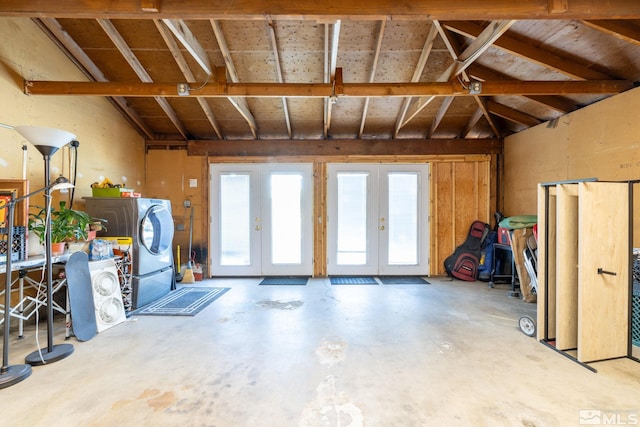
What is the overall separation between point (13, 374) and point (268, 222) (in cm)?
390

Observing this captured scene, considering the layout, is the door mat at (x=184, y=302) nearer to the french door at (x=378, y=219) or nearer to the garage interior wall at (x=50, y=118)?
the garage interior wall at (x=50, y=118)

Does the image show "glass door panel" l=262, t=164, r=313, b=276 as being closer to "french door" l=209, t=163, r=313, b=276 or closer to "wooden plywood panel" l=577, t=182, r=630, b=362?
"french door" l=209, t=163, r=313, b=276

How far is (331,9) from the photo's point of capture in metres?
2.42

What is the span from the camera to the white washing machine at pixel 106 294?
10.7 feet

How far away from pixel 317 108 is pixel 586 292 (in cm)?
443

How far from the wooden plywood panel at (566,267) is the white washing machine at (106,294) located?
4678 millimetres

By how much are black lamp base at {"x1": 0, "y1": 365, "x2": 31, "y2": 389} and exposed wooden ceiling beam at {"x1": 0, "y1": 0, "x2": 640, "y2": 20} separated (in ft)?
9.52

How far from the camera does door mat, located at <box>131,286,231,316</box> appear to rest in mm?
3793

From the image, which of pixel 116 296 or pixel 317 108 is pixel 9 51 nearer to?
pixel 116 296

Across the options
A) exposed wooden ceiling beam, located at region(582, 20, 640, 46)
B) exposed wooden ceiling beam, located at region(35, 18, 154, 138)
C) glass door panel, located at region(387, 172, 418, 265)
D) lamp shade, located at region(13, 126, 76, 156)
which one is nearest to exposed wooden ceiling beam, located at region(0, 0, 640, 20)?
exposed wooden ceiling beam, located at region(582, 20, 640, 46)

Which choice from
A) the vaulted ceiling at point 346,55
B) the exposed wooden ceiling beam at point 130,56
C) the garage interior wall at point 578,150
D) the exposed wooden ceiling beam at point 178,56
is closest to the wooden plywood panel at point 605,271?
the garage interior wall at point 578,150

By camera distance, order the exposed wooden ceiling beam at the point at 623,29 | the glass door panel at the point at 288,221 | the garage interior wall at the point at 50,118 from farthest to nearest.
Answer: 1. the glass door panel at the point at 288,221
2. the garage interior wall at the point at 50,118
3. the exposed wooden ceiling beam at the point at 623,29

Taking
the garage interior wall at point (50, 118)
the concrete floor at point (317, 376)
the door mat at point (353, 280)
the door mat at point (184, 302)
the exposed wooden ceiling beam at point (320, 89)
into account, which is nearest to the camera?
the concrete floor at point (317, 376)

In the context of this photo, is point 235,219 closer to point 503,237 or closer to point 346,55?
point 346,55
